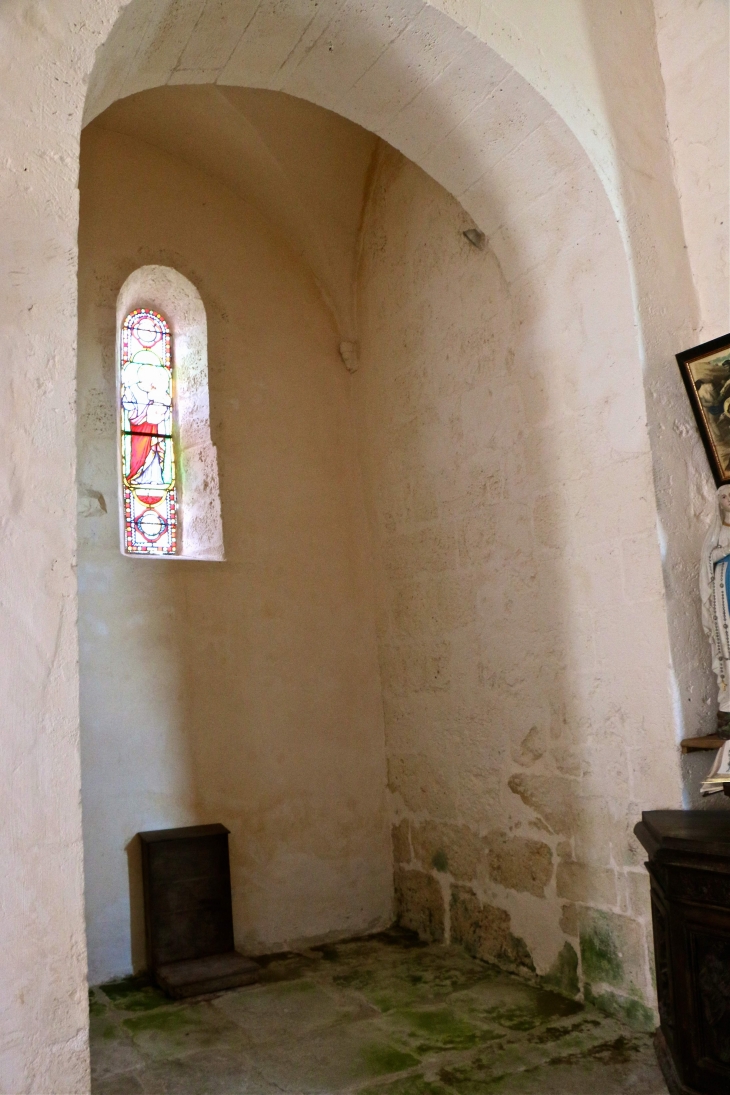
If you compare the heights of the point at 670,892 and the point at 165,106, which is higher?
the point at 165,106

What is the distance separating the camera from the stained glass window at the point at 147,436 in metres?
4.97

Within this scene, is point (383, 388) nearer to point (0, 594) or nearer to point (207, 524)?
point (207, 524)

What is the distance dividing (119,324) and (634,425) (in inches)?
114

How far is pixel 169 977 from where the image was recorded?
13.2 feet

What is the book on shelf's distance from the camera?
2.79 meters

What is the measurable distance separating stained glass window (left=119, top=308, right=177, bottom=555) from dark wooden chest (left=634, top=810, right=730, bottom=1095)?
10.2ft

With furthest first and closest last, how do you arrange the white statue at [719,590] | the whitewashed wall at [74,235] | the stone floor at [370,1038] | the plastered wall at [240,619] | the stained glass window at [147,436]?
the stained glass window at [147,436], the plastered wall at [240,619], the white statue at [719,590], the stone floor at [370,1038], the whitewashed wall at [74,235]

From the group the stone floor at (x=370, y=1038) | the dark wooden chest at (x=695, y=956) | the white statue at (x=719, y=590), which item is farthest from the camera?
the white statue at (x=719, y=590)

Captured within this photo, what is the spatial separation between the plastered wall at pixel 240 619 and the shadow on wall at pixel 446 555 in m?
0.02

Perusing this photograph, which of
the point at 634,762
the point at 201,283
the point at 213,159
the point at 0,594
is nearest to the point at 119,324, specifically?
the point at 201,283

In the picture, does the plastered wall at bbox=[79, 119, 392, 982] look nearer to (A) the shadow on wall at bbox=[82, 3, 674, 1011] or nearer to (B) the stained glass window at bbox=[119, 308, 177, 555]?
(A) the shadow on wall at bbox=[82, 3, 674, 1011]

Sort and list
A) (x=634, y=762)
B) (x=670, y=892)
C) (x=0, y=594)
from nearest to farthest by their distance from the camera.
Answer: (x=0, y=594) < (x=670, y=892) < (x=634, y=762)

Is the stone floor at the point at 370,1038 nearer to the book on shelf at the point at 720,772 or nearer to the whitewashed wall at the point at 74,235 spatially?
the book on shelf at the point at 720,772

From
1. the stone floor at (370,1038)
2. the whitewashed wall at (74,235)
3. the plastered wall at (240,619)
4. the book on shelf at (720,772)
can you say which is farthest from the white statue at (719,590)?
the plastered wall at (240,619)
